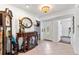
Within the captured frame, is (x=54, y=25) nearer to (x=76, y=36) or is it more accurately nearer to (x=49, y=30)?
(x=49, y=30)

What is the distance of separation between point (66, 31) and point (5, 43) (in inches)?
38.2

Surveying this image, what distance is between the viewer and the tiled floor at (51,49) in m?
2.03

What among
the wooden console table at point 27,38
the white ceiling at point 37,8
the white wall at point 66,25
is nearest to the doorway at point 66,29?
the white wall at point 66,25

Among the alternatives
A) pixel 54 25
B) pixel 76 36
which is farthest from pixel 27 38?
pixel 76 36

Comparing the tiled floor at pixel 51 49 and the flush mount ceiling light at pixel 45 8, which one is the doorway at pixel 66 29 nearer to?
the tiled floor at pixel 51 49

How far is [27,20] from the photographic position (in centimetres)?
207

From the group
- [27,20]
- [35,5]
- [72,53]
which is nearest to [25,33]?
[27,20]

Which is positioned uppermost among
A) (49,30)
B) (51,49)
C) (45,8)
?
(45,8)

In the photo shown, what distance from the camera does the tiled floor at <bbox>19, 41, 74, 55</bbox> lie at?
80.0 inches

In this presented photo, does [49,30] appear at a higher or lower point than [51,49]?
higher

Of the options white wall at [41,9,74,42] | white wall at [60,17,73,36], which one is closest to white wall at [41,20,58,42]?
white wall at [41,9,74,42]

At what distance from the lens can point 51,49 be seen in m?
Answer: 2.06

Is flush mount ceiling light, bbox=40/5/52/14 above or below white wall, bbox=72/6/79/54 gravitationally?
above

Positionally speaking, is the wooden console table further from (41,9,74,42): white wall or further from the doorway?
the doorway
